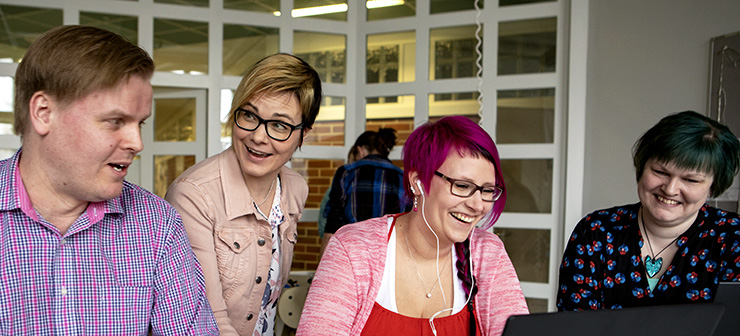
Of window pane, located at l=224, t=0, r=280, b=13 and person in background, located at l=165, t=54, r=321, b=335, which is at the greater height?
window pane, located at l=224, t=0, r=280, b=13

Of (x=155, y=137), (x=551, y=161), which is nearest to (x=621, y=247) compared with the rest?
(x=551, y=161)

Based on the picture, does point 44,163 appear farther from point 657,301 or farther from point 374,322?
point 657,301

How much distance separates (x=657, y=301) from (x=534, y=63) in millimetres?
2193

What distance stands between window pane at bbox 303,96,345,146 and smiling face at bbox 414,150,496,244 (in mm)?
2536

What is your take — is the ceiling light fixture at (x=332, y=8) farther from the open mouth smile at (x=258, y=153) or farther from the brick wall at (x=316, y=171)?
the open mouth smile at (x=258, y=153)

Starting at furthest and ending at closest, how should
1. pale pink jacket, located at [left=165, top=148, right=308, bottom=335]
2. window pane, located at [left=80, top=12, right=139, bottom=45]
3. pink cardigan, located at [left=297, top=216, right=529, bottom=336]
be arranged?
window pane, located at [left=80, top=12, right=139, bottom=45], pale pink jacket, located at [left=165, top=148, right=308, bottom=335], pink cardigan, located at [left=297, top=216, right=529, bottom=336]

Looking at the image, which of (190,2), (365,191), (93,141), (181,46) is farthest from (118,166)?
(190,2)

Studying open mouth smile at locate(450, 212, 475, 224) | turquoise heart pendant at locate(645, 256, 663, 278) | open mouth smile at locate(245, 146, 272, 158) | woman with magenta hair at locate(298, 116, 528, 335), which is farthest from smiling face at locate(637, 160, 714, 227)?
open mouth smile at locate(245, 146, 272, 158)

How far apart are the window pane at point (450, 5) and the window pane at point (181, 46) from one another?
153 centimetres

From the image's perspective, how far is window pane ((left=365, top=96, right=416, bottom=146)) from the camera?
390 centimetres

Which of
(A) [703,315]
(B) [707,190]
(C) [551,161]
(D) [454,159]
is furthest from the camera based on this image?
(C) [551,161]

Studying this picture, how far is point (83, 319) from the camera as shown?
1138mm

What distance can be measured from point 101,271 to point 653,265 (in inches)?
61.0

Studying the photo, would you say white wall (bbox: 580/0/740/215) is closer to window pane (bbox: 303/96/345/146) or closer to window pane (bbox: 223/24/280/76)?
window pane (bbox: 303/96/345/146)
